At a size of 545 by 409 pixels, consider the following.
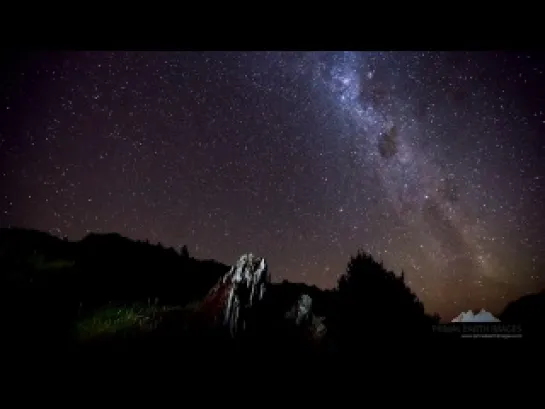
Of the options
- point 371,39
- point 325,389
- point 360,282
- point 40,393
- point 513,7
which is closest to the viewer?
point 513,7

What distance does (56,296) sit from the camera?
23.6 ft

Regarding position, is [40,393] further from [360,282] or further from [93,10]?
[360,282]

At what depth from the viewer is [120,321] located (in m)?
7.79

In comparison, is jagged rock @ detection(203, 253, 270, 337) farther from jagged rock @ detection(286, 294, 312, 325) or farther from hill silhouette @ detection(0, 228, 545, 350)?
jagged rock @ detection(286, 294, 312, 325)

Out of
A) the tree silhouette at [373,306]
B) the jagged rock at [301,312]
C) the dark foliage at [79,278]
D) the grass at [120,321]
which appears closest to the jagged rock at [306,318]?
the jagged rock at [301,312]

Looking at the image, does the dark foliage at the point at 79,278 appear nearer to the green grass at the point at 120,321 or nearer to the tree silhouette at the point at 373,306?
the green grass at the point at 120,321

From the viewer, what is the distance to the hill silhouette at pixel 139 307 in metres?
6.62

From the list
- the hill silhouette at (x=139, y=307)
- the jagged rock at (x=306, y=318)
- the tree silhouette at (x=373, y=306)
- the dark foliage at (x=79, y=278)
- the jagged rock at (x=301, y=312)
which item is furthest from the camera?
the tree silhouette at (x=373, y=306)

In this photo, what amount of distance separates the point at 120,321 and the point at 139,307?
1.15 meters

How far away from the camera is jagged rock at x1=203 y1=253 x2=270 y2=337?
343 inches

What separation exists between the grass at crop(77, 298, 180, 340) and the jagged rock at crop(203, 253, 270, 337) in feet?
4.37

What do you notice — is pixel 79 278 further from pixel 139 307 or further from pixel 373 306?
pixel 373 306

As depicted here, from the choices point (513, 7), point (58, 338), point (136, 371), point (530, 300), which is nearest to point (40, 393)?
point (136, 371)

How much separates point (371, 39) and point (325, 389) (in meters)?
5.21
